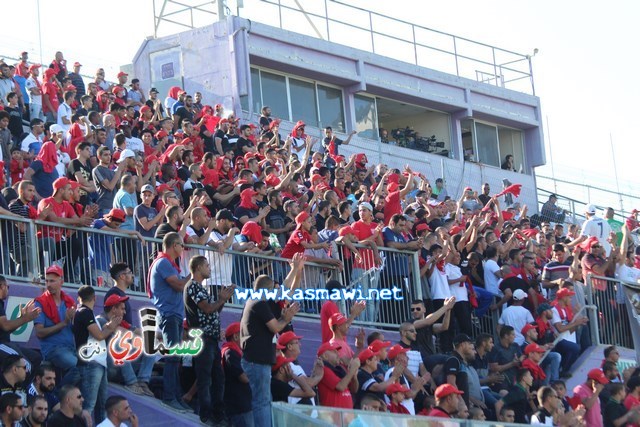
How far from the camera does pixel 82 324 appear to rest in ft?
41.7

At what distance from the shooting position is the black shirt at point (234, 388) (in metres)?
13.4

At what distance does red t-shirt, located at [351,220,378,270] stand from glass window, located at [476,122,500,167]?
59.4 feet

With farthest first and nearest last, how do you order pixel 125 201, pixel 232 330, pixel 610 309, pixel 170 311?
pixel 610 309
pixel 125 201
pixel 232 330
pixel 170 311

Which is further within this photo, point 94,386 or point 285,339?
point 285,339

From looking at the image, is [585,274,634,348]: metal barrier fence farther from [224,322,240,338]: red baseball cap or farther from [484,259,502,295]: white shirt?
[224,322,240,338]: red baseball cap

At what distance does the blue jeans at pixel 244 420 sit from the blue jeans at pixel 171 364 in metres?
0.65

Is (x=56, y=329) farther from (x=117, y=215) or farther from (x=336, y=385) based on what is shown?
(x=336, y=385)

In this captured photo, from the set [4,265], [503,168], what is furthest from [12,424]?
[503,168]

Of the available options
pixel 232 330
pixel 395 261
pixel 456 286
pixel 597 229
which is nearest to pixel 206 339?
pixel 232 330

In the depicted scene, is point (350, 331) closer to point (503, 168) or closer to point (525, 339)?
point (525, 339)

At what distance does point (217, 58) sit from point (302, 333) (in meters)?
13.7

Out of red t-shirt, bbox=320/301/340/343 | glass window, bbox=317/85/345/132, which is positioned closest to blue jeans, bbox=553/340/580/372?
red t-shirt, bbox=320/301/340/343

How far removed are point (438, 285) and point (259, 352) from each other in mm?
5026

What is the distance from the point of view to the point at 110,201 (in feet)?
54.6
